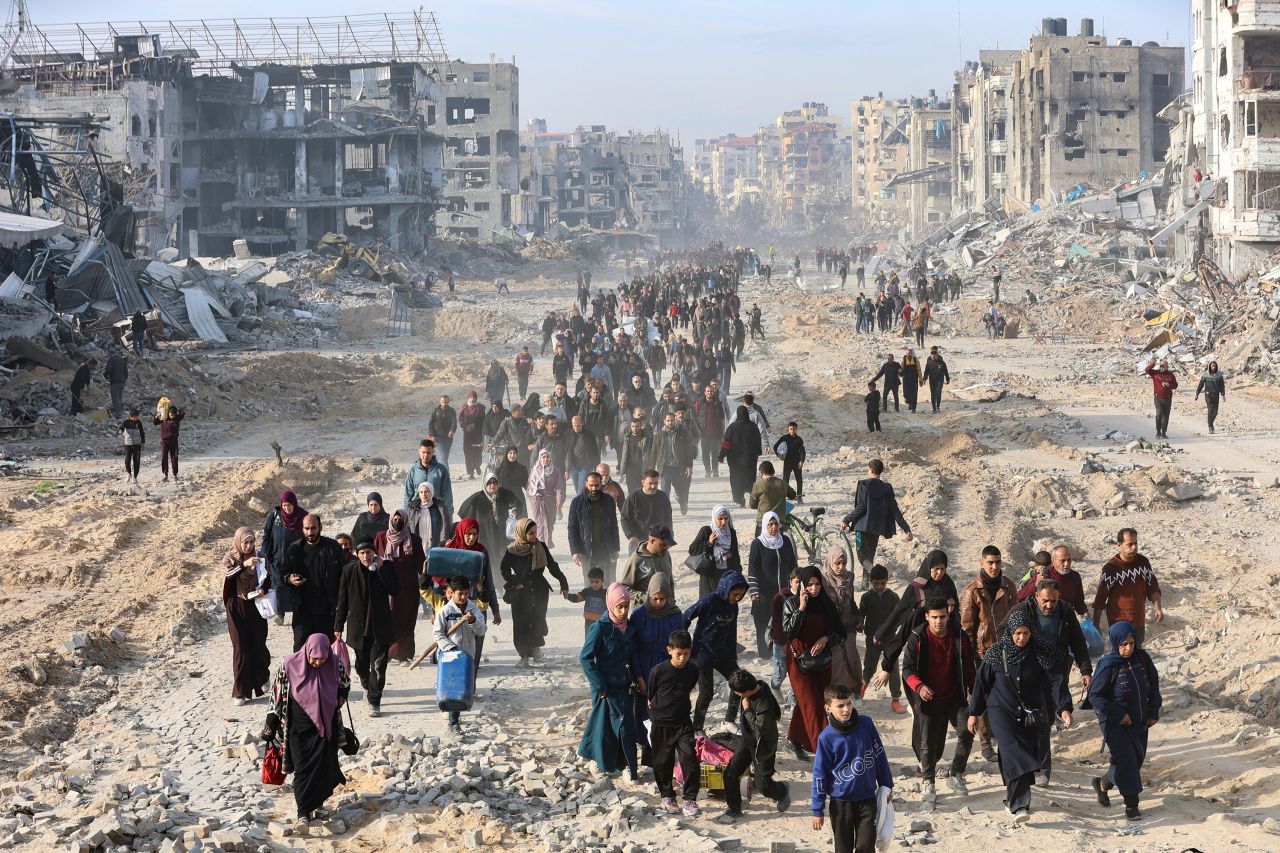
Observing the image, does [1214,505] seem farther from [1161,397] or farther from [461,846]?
[461,846]

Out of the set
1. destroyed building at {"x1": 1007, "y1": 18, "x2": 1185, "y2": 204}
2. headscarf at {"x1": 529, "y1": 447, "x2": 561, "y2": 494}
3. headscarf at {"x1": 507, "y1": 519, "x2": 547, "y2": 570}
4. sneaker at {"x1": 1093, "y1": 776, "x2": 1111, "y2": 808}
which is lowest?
sneaker at {"x1": 1093, "y1": 776, "x2": 1111, "y2": 808}

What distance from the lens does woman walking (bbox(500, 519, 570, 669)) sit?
1022cm

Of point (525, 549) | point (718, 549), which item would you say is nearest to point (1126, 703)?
point (718, 549)

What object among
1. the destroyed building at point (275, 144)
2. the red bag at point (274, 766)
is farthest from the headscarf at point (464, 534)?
the destroyed building at point (275, 144)

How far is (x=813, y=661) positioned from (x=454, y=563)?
8.33 ft

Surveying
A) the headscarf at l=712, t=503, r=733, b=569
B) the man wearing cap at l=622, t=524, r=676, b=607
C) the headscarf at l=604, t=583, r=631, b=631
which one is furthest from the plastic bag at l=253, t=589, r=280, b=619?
the headscarf at l=712, t=503, r=733, b=569

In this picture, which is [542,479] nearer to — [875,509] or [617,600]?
[875,509]

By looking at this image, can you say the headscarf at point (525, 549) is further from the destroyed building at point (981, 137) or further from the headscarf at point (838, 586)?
the destroyed building at point (981, 137)

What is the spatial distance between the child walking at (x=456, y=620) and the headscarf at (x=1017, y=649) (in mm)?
3209

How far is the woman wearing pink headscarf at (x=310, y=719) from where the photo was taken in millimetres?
→ 7688

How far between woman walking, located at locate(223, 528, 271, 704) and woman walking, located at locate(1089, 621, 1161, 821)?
5379mm

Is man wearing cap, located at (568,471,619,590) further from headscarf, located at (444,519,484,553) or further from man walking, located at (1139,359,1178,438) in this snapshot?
man walking, located at (1139,359,1178,438)

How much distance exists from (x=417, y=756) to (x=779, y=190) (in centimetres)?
18978

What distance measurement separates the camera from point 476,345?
130 ft
